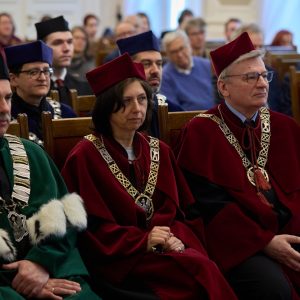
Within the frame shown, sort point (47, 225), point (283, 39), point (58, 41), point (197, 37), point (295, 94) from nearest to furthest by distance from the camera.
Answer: point (47, 225), point (295, 94), point (58, 41), point (197, 37), point (283, 39)

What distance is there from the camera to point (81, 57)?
7.79 m

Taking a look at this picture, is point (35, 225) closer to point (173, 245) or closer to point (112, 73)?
point (173, 245)

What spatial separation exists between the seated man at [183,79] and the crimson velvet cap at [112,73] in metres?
2.71

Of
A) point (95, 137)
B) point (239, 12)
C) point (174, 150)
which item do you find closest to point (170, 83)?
point (174, 150)

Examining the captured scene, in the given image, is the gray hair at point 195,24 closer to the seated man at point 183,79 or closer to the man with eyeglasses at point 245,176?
the seated man at point 183,79

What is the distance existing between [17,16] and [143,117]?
9.83m

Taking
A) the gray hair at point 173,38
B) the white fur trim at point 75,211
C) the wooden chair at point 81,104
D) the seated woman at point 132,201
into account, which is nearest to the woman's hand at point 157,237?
the seated woman at point 132,201

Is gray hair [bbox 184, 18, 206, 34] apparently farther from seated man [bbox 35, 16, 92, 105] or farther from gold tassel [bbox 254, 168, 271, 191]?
gold tassel [bbox 254, 168, 271, 191]

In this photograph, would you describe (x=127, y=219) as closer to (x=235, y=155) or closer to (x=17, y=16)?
(x=235, y=155)

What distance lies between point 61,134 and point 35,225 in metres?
0.72

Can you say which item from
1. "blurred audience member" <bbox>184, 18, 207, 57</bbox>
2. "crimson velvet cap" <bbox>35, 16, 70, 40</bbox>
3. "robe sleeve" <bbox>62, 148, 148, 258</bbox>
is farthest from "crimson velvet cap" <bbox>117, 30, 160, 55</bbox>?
"blurred audience member" <bbox>184, 18, 207, 57</bbox>

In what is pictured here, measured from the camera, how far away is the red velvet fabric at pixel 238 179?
3.34m

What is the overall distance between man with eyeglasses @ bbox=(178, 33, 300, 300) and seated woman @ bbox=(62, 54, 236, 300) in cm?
16

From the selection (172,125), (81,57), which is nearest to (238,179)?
(172,125)
